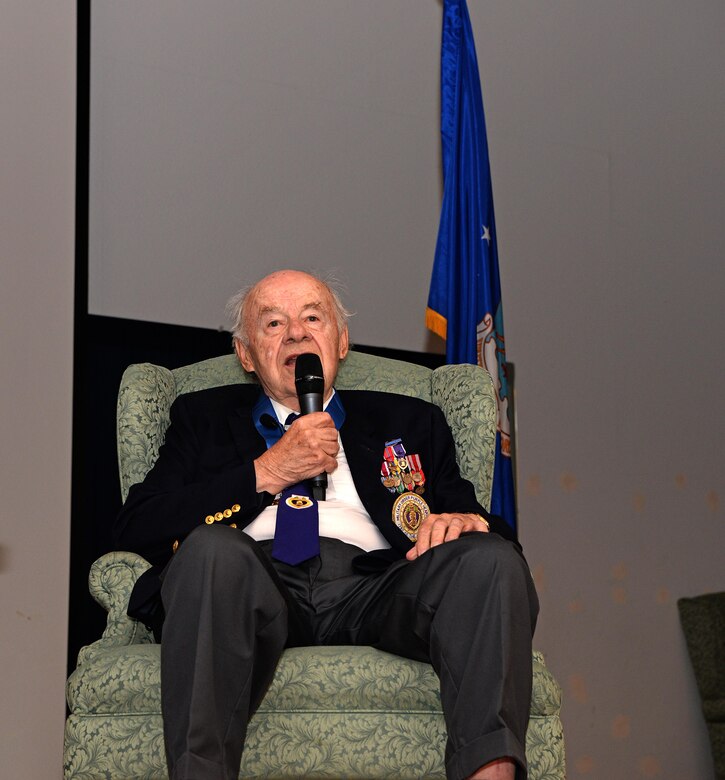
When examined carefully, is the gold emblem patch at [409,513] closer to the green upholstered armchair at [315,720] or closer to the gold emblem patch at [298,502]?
the gold emblem patch at [298,502]

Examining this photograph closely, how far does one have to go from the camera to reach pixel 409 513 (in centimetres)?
219

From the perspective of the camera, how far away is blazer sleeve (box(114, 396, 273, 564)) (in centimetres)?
204

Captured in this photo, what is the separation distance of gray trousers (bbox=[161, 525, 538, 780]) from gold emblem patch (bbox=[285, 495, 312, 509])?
27 cm

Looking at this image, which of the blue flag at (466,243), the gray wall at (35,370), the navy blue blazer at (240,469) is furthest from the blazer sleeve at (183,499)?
the blue flag at (466,243)

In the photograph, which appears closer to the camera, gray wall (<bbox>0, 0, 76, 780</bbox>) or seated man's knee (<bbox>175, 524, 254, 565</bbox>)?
seated man's knee (<bbox>175, 524, 254, 565</bbox>)

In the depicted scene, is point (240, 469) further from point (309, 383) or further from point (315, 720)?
point (315, 720)

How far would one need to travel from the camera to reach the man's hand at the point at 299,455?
2045 mm

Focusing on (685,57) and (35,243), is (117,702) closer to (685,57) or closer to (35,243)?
(35,243)

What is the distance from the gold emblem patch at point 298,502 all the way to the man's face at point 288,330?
0.33 meters

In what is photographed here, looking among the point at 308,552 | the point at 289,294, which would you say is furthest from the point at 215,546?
the point at 289,294

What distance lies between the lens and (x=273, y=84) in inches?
143

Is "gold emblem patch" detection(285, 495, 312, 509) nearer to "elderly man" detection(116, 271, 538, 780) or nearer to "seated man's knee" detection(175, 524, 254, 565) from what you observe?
"elderly man" detection(116, 271, 538, 780)

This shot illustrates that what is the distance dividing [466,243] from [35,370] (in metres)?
1.46

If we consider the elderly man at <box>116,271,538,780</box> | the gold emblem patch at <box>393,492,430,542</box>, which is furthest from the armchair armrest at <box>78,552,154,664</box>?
the gold emblem patch at <box>393,492,430,542</box>
